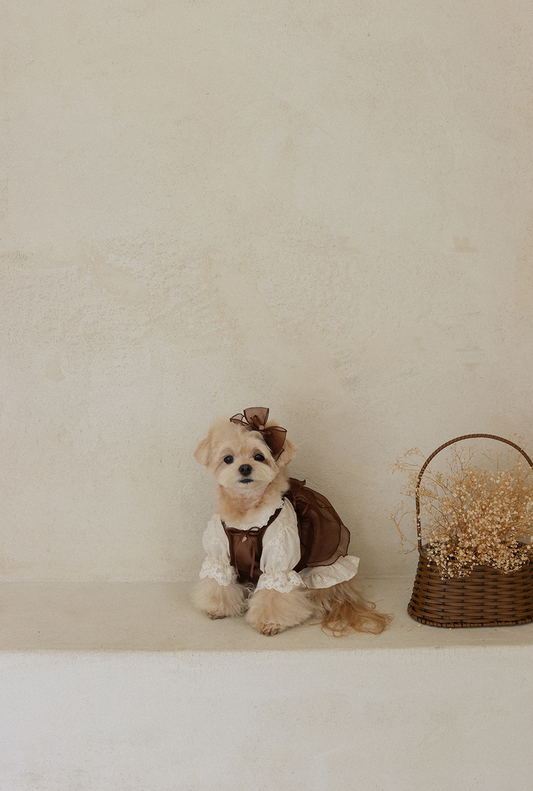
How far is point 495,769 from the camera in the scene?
66.9 inches

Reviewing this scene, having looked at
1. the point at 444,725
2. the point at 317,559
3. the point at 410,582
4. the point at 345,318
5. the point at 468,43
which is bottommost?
the point at 444,725

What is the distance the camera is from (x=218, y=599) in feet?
6.26

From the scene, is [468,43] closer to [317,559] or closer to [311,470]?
[311,470]

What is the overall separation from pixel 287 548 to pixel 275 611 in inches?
7.2

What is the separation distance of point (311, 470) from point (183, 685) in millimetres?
820

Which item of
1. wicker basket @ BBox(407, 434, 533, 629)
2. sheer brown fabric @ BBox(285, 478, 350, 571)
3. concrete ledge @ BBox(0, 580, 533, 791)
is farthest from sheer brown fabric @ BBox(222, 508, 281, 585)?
wicker basket @ BBox(407, 434, 533, 629)

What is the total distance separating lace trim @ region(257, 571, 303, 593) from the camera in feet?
5.97

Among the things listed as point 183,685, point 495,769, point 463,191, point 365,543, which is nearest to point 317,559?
point 365,543

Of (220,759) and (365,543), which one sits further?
(365,543)

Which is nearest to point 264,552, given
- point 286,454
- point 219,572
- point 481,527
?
point 219,572

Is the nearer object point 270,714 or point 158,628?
point 270,714

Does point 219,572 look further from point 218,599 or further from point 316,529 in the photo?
point 316,529

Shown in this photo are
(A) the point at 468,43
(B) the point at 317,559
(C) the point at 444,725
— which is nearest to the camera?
(C) the point at 444,725

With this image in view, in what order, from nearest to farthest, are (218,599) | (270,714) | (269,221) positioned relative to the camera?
(270,714)
(218,599)
(269,221)
